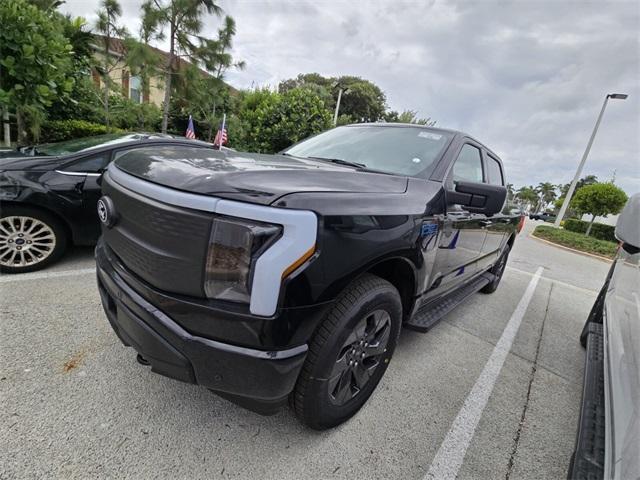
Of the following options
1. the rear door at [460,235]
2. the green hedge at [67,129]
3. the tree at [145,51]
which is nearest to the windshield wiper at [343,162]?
the rear door at [460,235]

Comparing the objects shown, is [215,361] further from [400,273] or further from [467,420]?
[467,420]

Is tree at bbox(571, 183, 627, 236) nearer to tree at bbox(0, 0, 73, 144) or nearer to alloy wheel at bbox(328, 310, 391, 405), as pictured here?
alloy wheel at bbox(328, 310, 391, 405)

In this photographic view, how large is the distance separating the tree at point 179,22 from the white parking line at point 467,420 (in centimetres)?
1569

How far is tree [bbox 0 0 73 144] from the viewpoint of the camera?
175 inches

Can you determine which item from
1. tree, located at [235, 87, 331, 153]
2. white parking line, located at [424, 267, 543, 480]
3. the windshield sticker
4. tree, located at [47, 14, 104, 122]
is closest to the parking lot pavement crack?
white parking line, located at [424, 267, 543, 480]

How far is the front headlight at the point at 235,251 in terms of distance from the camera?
121cm

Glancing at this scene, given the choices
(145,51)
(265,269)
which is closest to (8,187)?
(265,269)

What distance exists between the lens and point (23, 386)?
1.86 meters

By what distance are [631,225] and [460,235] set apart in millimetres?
1001

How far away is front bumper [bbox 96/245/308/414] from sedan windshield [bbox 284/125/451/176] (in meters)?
1.56

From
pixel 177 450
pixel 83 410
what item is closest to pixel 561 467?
pixel 177 450

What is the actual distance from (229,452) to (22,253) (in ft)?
9.91

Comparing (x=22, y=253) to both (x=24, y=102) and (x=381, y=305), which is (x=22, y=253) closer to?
(x=24, y=102)

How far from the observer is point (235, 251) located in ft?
4.00
